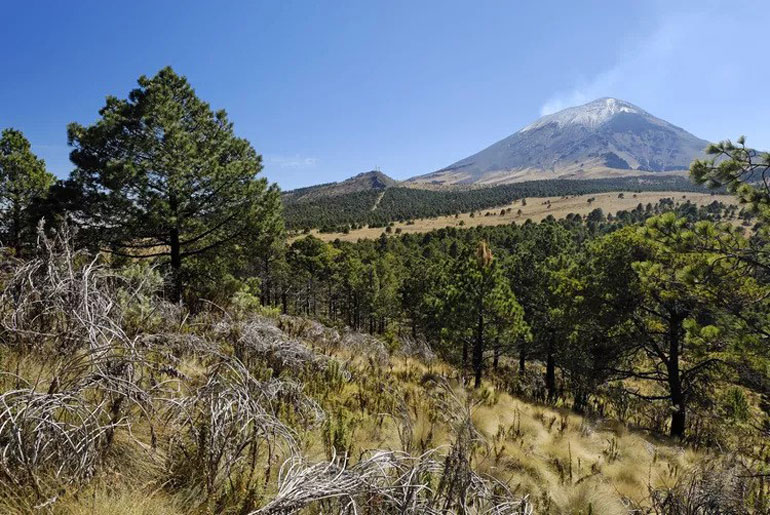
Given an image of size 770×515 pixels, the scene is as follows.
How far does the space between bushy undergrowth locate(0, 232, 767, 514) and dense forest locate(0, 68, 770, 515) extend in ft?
0.08

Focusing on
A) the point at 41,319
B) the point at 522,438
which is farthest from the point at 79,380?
the point at 522,438

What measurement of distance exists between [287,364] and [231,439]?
3.26 metres

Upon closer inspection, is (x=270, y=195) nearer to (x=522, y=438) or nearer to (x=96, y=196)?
(x=96, y=196)

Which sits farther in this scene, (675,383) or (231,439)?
(675,383)

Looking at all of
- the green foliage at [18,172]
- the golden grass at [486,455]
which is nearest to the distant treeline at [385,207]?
the green foliage at [18,172]

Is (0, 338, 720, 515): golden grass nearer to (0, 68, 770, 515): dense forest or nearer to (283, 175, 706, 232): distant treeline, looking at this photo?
(0, 68, 770, 515): dense forest

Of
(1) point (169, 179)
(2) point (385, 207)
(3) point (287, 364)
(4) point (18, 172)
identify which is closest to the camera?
(3) point (287, 364)

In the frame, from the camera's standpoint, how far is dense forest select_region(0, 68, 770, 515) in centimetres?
230

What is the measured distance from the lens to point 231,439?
8.13 ft

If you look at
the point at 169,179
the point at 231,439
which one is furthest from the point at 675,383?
the point at 169,179

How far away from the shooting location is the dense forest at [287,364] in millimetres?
2303

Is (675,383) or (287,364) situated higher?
(287,364)

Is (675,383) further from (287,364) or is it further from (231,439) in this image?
(231,439)

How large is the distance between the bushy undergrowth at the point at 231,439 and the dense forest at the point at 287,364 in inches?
0.9
